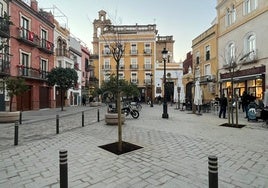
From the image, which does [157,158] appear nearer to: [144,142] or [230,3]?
[144,142]

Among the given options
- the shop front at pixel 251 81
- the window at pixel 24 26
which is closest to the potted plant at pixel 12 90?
the window at pixel 24 26

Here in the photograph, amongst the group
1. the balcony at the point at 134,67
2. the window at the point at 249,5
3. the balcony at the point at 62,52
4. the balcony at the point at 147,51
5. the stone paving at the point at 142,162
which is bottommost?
the stone paving at the point at 142,162

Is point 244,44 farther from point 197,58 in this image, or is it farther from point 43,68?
point 43,68

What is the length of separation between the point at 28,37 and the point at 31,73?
11.9 feet

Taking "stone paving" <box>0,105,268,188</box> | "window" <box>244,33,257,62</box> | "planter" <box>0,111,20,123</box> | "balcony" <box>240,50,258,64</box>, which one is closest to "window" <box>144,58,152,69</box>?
"window" <box>244,33,257,62</box>

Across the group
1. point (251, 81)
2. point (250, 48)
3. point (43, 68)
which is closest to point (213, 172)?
point (251, 81)

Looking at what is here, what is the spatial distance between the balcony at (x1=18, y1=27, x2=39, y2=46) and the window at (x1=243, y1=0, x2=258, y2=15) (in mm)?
21772

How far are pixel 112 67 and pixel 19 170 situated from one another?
146ft

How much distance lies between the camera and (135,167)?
16.1 ft

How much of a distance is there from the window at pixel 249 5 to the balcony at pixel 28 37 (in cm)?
2177

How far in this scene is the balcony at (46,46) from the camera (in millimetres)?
24109

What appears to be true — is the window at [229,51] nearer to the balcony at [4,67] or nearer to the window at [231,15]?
the window at [231,15]

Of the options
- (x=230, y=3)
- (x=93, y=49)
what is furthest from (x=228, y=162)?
(x=93, y=49)

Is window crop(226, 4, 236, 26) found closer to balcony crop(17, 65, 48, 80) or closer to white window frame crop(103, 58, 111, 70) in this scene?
balcony crop(17, 65, 48, 80)
